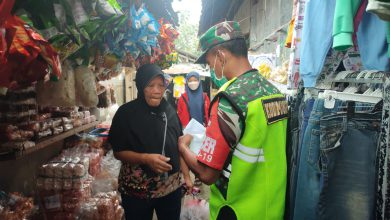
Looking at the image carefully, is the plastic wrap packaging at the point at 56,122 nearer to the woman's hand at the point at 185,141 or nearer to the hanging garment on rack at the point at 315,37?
the woman's hand at the point at 185,141

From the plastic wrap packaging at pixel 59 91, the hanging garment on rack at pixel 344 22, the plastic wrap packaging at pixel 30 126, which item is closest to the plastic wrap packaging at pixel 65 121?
the plastic wrap packaging at pixel 30 126

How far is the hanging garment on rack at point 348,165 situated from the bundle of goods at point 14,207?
77.9 inches

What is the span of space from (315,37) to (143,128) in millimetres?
1490

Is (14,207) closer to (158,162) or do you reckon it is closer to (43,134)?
(43,134)

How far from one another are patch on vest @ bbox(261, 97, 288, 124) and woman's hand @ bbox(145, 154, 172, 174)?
3.12 ft

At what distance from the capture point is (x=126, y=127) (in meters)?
2.40

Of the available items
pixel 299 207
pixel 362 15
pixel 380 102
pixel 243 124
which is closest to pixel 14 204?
pixel 243 124

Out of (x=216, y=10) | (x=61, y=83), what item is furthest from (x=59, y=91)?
(x=216, y=10)

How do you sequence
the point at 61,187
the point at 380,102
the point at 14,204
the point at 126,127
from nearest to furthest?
the point at 380,102 → the point at 14,204 → the point at 126,127 → the point at 61,187

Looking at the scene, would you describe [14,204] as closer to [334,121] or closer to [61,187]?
[61,187]

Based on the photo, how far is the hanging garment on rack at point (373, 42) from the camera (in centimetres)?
135

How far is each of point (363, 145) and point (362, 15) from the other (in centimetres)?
66

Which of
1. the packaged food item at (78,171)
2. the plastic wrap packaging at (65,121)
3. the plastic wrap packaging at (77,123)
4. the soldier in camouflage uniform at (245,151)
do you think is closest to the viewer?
the soldier in camouflage uniform at (245,151)

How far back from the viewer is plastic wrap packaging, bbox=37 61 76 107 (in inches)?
61.2
